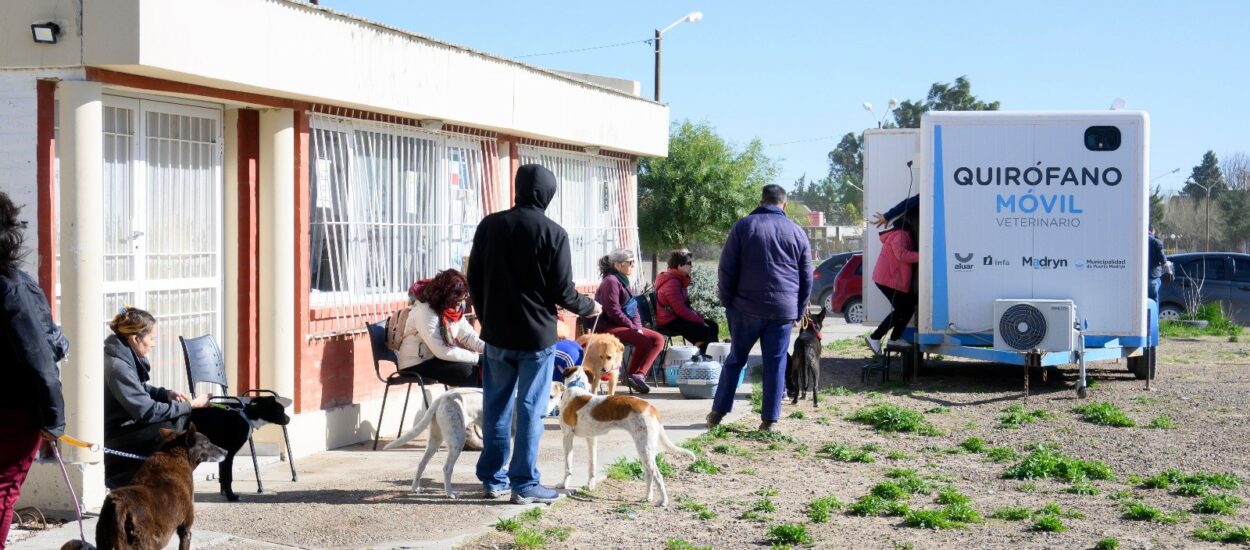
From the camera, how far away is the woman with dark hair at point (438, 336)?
29.3ft

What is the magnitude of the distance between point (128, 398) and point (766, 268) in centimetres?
447

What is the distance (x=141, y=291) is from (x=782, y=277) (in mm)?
4240

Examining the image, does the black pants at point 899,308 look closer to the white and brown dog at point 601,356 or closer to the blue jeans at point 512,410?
the white and brown dog at point 601,356

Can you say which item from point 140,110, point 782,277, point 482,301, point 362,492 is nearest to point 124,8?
point 140,110

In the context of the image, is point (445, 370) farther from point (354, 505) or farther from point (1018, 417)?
point (1018, 417)

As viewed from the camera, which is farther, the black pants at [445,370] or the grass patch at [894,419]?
the grass patch at [894,419]

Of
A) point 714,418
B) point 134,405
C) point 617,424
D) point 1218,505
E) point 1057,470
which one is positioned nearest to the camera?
point 134,405

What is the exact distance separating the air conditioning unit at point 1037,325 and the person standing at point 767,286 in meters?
3.24

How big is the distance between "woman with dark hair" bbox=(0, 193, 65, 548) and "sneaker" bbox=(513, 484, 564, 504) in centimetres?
274

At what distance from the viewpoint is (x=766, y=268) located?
9.35 metres

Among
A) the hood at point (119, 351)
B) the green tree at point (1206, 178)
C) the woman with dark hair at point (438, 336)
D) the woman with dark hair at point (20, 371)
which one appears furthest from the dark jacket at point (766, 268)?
the green tree at point (1206, 178)

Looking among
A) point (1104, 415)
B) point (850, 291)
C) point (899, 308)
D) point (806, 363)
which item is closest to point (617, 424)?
point (806, 363)

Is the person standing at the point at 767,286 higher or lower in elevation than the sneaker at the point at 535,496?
higher

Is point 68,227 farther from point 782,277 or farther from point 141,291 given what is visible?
point 782,277
